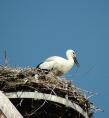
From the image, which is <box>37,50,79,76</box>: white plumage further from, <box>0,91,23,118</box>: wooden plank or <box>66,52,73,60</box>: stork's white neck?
<box>0,91,23,118</box>: wooden plank

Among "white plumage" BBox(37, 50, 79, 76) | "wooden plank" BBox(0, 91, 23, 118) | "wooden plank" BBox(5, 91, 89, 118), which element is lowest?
"wooden plank" BBox(0, 91, 23, 118)

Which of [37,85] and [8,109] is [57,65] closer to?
[37,85]

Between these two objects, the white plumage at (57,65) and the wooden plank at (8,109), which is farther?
the white plumage at (57,65)

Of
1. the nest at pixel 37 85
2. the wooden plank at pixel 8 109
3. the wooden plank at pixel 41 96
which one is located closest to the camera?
the wooden plank at pixel 8 109

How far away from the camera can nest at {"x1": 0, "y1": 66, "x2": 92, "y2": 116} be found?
866 centimetres

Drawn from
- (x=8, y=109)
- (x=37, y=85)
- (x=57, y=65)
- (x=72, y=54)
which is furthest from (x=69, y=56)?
(x=8, y=109)

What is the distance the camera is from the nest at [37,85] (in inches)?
341

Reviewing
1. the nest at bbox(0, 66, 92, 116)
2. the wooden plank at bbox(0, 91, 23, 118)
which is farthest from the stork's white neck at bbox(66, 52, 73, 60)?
the wooden plank at bbox(0, 91, 23, 118)

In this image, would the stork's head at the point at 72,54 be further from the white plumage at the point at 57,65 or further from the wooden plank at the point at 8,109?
the wooden plank at the point at 8,109

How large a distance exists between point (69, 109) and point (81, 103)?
371 mm

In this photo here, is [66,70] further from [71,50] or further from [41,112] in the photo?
[41,112]

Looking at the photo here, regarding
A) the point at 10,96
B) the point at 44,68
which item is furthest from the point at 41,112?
the point at 44,68

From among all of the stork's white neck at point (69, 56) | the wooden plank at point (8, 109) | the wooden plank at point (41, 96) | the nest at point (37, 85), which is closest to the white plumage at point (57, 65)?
the stork's white neck at point (69, 56)

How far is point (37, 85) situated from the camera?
28.6ft
